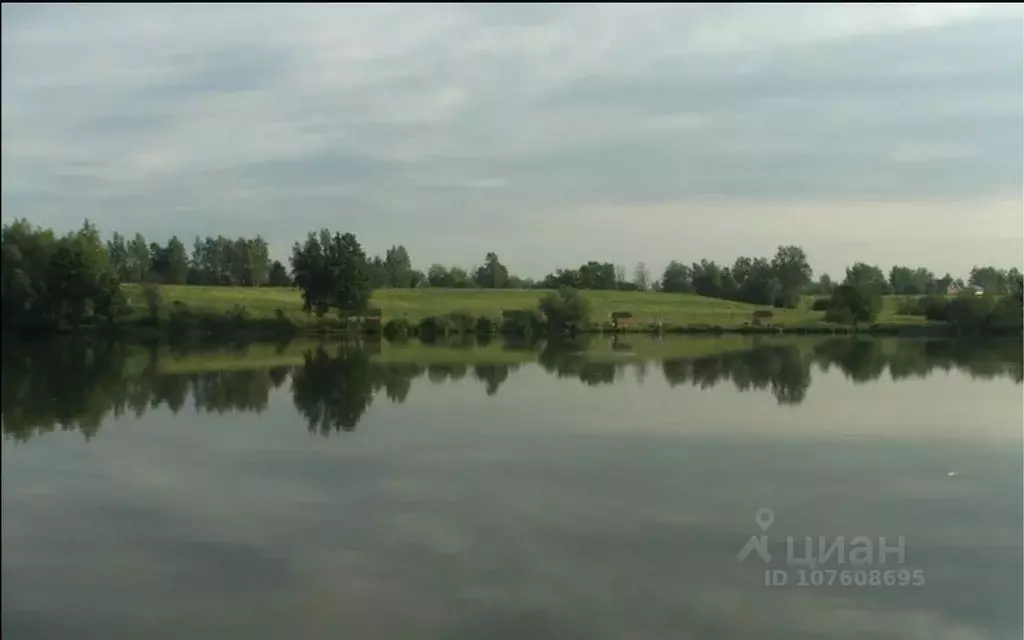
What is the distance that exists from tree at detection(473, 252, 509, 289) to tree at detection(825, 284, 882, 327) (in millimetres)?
18054

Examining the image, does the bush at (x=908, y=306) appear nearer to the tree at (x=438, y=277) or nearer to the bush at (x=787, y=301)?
the bush at (x=787, y=301)

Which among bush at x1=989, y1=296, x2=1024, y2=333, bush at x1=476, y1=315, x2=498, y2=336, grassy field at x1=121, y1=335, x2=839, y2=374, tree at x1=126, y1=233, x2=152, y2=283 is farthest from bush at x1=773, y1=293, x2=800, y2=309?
tree at x1=126, y1=233, x2=152, y2=283

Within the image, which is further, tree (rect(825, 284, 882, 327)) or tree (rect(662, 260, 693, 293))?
tree (rect(662, 260, 693, 293))

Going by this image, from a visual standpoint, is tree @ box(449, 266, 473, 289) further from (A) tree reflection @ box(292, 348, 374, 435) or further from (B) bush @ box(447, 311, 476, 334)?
(A) tree reflection @ box(292, 348, 374, 435)

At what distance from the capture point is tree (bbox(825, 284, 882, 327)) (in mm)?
37844

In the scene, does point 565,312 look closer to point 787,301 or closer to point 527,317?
point 527,317

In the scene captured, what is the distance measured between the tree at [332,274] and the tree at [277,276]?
2646 millimetres

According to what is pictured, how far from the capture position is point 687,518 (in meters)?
7.25

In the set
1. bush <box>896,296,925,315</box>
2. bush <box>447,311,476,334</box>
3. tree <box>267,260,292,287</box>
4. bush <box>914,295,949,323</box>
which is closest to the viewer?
tree <box>267,260,292,287</box>

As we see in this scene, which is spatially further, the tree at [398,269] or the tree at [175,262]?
the tree at [398,269]

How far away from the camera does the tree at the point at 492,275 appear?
156 feet

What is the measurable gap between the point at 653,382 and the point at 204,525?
40.0 feet

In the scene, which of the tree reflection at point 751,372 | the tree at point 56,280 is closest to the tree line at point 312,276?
the tree at point 56,280

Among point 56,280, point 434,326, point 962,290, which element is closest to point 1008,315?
point 962,290
